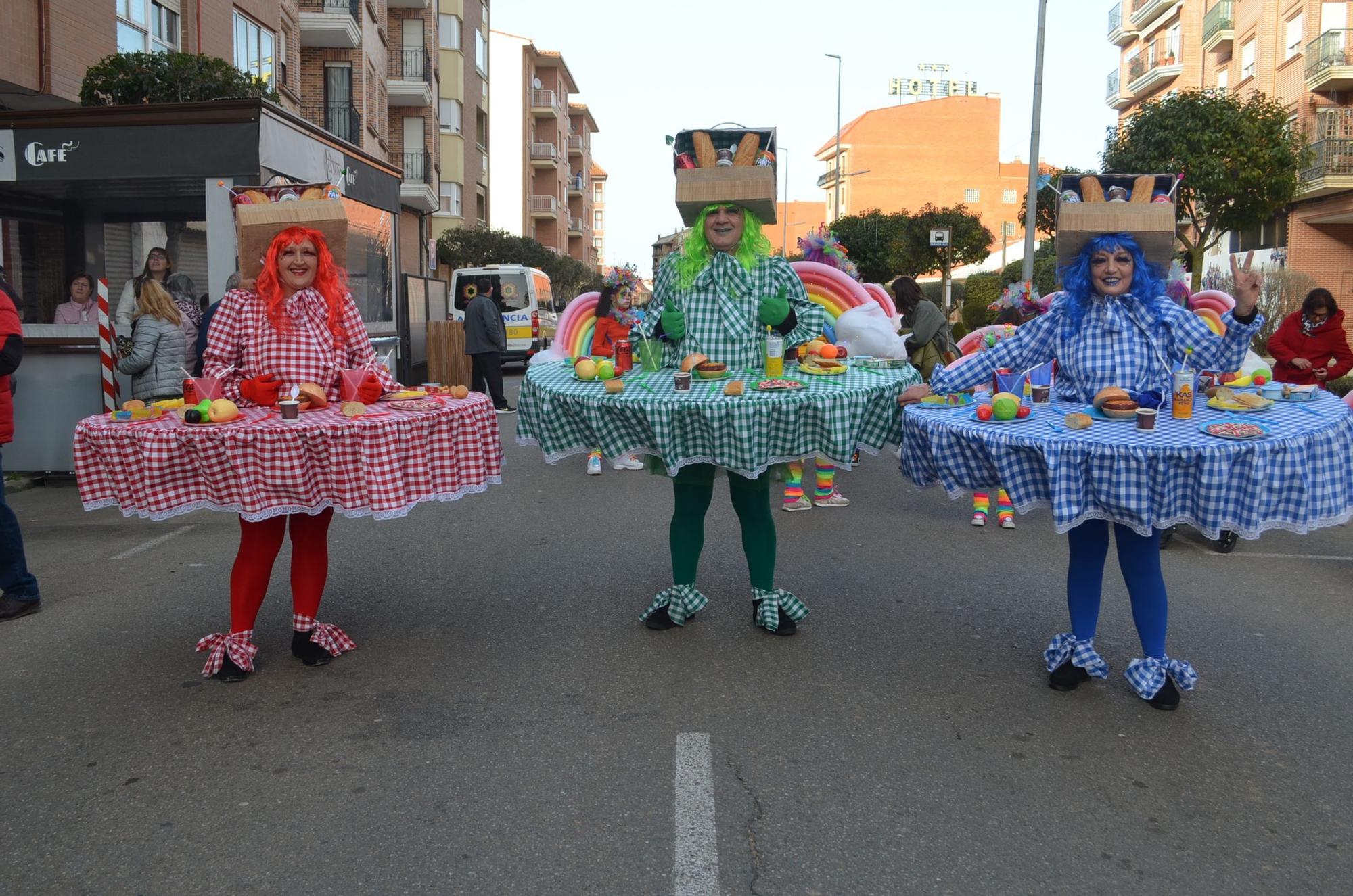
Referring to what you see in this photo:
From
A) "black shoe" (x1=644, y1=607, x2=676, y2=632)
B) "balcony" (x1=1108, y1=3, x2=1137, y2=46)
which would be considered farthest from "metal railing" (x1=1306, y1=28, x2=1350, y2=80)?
"black shoe" (x1=644, y1=607, x2=676, y2=632)

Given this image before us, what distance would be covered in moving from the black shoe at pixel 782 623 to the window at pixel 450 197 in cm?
4116

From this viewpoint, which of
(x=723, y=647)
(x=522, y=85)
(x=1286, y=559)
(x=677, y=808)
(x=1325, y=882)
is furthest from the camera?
(x=522, y=85)

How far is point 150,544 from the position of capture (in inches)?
307

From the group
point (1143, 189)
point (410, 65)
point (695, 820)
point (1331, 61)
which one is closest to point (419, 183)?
point (410, 65)

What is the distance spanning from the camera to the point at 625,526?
27.3 feet

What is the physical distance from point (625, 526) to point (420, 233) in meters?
32.3

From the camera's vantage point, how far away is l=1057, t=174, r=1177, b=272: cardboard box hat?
473 centimetres

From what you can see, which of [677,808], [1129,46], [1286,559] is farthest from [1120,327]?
[1129,46]

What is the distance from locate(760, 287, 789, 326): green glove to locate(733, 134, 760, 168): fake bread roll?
0.66m

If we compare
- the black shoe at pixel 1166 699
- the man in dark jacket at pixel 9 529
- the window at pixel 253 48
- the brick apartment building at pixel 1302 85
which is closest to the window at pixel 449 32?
the window at pixel 253 48

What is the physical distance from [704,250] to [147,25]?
15.7 metres

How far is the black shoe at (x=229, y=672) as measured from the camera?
4777mm

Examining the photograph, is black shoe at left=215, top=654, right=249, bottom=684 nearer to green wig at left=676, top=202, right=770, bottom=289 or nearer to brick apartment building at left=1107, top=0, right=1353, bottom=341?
green wig at left=676, top=202, right=770, bottom=289

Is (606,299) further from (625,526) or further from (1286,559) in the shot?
(1286,559)
